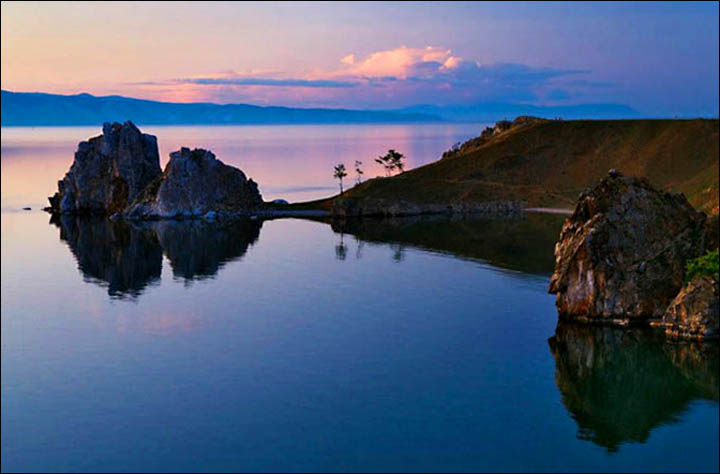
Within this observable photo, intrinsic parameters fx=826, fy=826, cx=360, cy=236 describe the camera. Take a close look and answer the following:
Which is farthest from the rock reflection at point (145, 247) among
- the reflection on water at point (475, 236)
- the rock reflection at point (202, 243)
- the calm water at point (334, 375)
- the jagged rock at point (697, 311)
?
the jagged rock at point (697, 311)

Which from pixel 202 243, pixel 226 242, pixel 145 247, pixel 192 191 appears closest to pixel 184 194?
pixel 192 191

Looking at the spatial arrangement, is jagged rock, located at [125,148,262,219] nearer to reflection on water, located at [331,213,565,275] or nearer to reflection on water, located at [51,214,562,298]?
reflection on water, located at [51,214,562,298]

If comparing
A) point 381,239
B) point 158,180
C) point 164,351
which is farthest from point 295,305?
point 158,180

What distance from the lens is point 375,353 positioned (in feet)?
250

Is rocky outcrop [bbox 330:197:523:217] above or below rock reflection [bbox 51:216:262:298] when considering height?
above

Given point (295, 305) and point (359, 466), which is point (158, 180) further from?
point (359, 466)

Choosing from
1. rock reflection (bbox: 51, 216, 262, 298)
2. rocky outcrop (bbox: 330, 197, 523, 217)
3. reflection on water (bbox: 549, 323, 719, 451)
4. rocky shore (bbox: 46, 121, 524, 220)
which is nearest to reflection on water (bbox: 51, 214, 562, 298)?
rock reflection (bbox: 51, 216, 262, 298)

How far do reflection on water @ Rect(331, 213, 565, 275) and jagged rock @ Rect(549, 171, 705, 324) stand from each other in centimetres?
3219

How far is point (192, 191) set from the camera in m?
190

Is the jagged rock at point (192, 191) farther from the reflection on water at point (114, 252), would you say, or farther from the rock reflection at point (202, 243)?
the reflection on water at point (114, 252)

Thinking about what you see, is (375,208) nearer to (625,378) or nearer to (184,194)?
(184,194)

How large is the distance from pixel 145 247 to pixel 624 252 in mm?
93357

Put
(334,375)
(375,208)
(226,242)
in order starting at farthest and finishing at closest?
(375,208)
(226,242)
(334,375)

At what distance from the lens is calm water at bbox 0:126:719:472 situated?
52.8 meters
